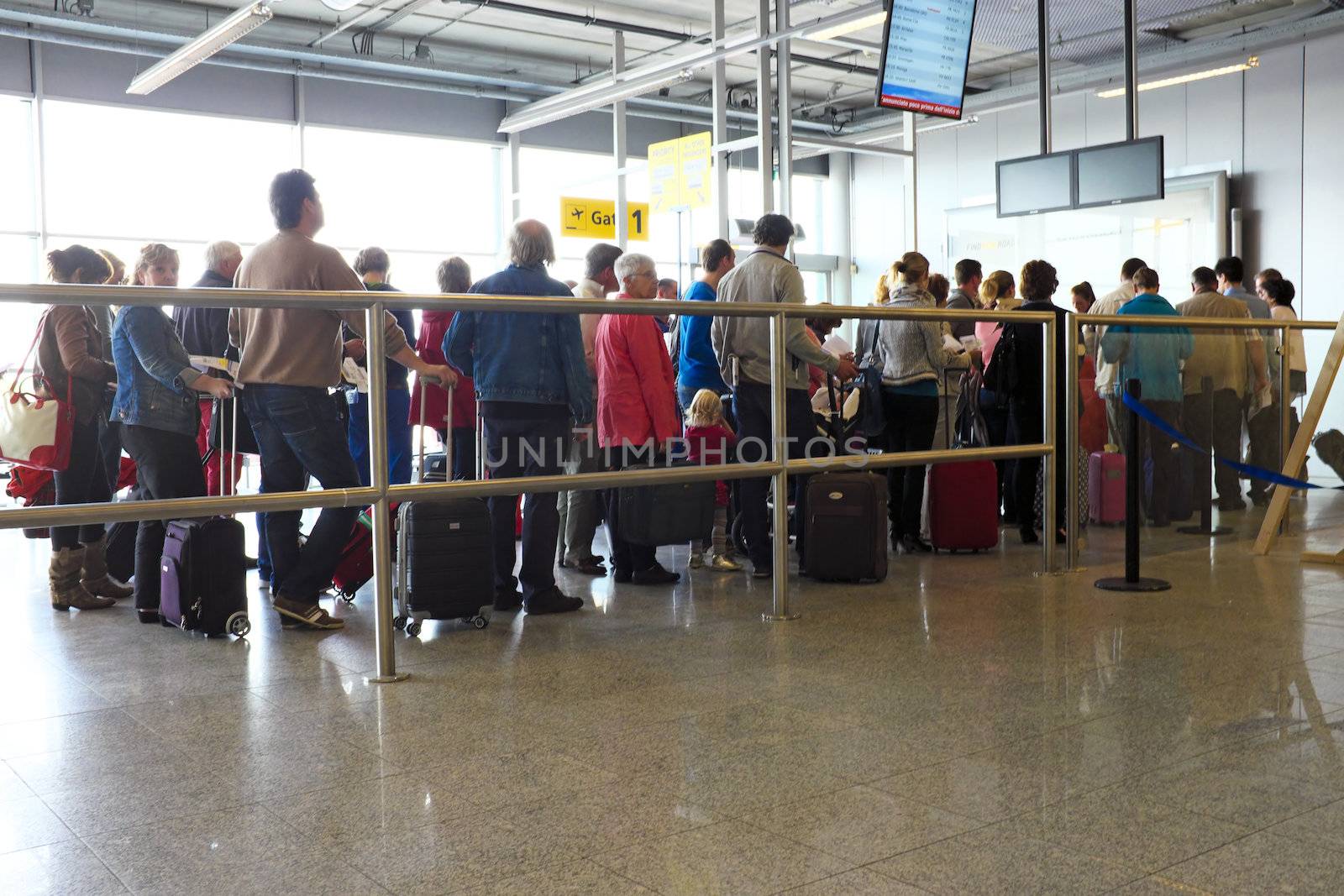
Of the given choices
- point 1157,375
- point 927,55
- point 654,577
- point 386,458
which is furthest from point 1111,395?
point 927,55

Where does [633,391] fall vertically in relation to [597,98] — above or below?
below

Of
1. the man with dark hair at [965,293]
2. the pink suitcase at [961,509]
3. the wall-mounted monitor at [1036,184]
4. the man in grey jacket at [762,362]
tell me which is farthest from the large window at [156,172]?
the pink suitcase at [961,509]

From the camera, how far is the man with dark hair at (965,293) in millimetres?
6434

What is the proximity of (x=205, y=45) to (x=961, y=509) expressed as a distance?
24.5 feet

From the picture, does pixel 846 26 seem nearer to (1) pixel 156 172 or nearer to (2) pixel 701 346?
(2) pixel 701 346

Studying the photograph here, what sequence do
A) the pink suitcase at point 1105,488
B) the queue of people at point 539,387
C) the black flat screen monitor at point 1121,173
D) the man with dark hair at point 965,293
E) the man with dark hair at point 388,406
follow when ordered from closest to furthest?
the queue of people at point 539,387
the man with dark hair at point 388,406
the pink suitcase at point 1105,488
the man with dark hair at point 965,293
the black flat screen monitor at point 1121,173

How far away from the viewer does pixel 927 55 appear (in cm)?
804

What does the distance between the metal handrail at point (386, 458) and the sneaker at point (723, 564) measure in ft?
3.36

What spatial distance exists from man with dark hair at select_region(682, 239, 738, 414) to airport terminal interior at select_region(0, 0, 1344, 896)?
0.07ft

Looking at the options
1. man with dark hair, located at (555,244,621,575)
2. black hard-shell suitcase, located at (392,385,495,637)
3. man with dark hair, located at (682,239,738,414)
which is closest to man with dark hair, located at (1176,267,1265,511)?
man with dark hair, located at (682,239,738,414)

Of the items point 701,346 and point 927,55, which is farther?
point 927,55

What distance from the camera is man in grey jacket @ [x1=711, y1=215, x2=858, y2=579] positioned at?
4840 mm

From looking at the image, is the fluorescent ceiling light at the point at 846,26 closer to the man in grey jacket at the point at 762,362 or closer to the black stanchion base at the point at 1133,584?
the man in grey jacket at the point at 762,362

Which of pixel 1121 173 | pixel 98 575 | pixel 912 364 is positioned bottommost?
pixel 98 575
